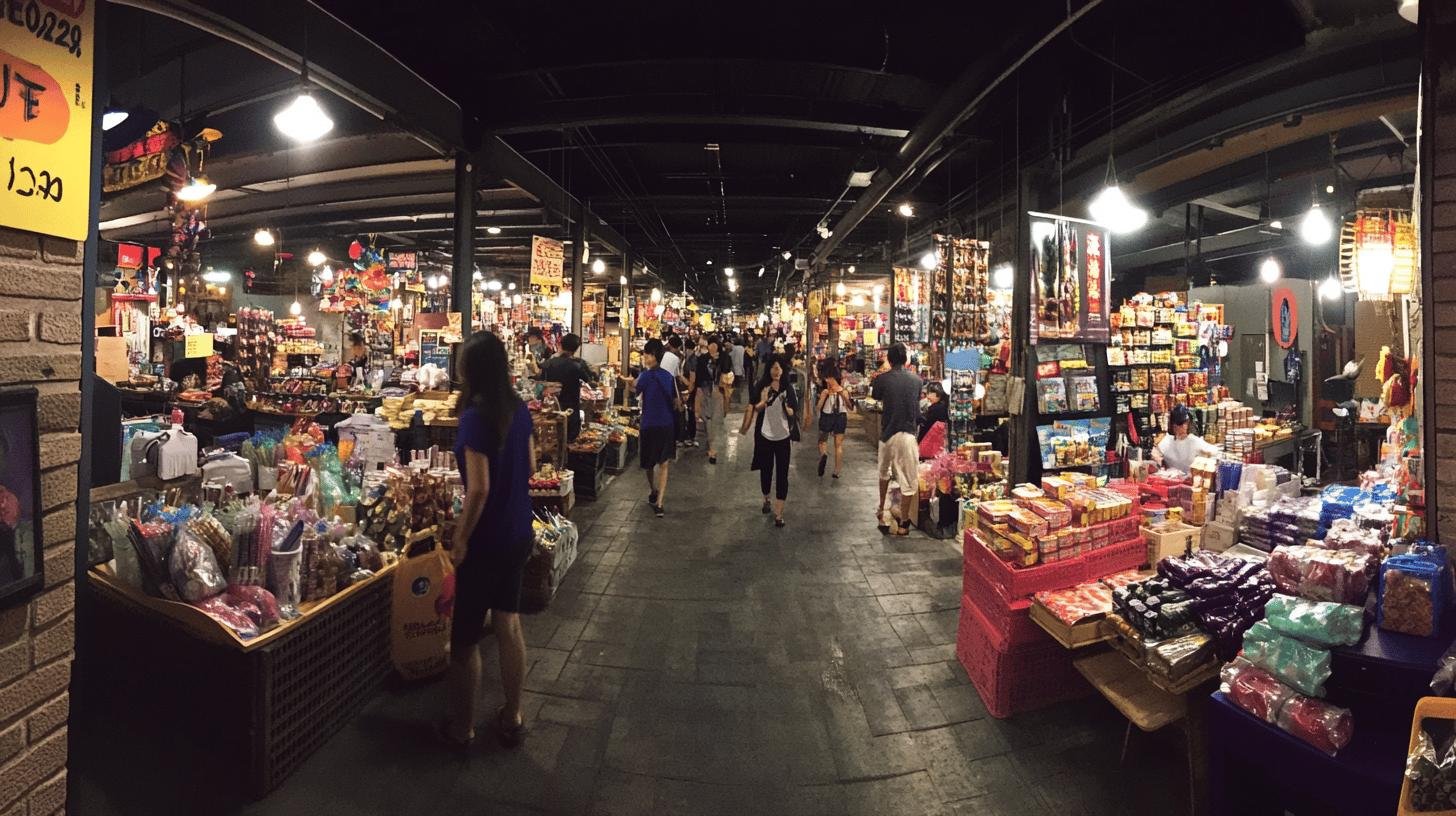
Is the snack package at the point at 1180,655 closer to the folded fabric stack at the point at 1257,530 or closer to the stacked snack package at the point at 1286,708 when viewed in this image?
the stacked snack package at the point at 1286,708

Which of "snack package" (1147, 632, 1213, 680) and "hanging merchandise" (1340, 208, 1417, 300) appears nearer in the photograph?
"snack package" (1147, 632, 1213, 680)

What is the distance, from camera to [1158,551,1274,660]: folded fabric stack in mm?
2617

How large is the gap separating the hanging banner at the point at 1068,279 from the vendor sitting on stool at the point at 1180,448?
40.6 inches

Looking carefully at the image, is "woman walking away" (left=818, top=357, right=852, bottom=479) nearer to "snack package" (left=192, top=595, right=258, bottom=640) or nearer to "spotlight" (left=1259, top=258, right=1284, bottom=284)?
"snack package" (left=192, top=595, right=258, bottom=640)

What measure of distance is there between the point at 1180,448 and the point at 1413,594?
4.15 meters

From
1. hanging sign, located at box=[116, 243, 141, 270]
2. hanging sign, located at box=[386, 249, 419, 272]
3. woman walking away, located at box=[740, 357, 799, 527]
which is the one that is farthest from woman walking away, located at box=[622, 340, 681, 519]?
hanging sign, located at box=[116, 243, 141, 270]

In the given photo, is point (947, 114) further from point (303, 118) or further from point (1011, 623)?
point (303, 118)

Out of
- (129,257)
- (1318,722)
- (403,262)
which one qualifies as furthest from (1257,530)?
(129,257)

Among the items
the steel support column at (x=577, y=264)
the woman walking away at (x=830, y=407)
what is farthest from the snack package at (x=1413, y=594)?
the steel support column at (x=577, y=264)

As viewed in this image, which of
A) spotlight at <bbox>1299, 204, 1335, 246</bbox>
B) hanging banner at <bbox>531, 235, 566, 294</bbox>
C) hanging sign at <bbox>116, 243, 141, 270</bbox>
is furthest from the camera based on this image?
hanging sign at <bbox>116, 243, 141, 270</bbox>

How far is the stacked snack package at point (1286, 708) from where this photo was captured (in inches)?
80.0

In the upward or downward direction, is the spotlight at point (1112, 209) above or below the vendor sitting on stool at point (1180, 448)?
above

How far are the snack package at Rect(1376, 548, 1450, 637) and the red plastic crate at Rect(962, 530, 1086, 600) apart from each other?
4.63 feet

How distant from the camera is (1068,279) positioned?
6.16 meters
